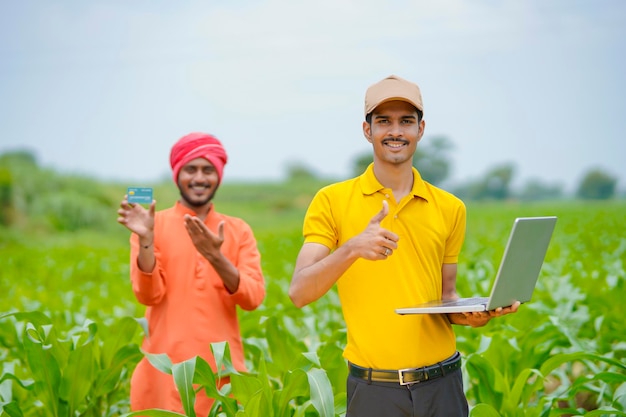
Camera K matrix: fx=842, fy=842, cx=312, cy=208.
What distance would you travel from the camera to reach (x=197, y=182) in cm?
340

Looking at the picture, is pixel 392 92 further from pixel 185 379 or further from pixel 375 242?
pixel 185 379

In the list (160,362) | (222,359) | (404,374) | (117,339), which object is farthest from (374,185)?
(117,339)

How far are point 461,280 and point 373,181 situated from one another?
174 inches

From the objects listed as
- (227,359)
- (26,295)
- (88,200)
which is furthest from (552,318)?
(88,200)

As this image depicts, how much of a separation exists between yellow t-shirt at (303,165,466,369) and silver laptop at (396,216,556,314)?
81mm

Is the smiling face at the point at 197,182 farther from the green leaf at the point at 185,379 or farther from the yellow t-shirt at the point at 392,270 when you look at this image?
the yellow t-shirt at the point at 392,270

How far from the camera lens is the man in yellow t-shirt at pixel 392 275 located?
91.0 inches

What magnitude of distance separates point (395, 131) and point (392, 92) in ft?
0.35

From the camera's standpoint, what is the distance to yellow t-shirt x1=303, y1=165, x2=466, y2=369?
7.61ft

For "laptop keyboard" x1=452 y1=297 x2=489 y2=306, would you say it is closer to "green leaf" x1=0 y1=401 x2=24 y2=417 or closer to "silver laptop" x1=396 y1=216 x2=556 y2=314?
"silver laptop" x1=396 y1=216 x2=556 y2=314

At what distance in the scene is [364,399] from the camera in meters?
2.34

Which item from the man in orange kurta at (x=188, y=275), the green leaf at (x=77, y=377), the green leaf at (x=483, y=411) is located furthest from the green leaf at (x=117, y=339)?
the green leaf at (x=483, y=411)

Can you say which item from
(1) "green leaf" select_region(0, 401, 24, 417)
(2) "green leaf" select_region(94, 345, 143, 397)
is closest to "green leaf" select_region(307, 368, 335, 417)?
(2) "green leaf" select_region(94, 345, 143, 397)

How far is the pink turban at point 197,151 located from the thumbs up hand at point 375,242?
1394 millimetres
